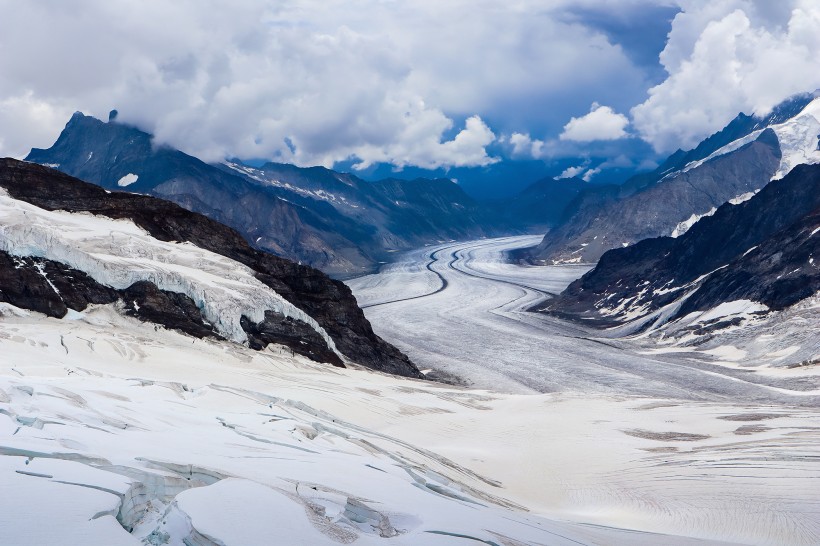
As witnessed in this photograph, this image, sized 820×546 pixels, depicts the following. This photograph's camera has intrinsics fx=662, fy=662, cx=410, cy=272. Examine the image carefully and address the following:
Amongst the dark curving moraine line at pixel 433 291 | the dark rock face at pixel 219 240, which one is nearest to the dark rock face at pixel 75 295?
the dark rock face at pixel 219 240

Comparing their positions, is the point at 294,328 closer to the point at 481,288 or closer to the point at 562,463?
the point at 562,463

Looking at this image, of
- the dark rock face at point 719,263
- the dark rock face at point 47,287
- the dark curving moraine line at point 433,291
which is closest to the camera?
the dark rock face at point 47,287

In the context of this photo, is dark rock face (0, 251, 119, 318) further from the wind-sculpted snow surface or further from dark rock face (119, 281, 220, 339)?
dark rock face (119, 281, 220, 339)

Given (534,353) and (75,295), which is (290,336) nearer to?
(75,295)

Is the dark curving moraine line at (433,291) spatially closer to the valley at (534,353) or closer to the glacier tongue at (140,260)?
the valley at (534,353)

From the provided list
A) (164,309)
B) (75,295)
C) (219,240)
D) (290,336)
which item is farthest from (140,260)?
(219,240)

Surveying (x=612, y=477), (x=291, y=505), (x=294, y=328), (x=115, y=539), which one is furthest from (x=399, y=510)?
(x=294, y=328)
